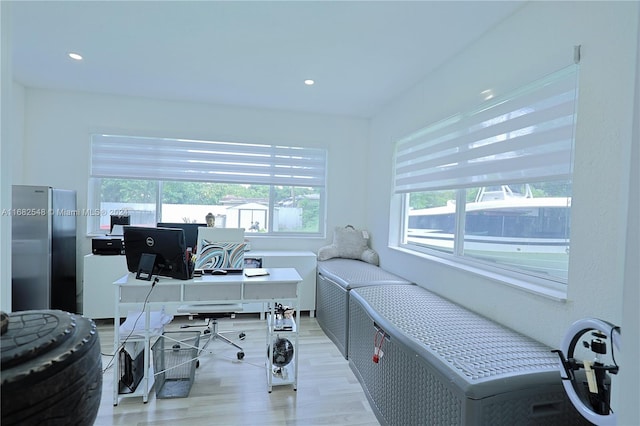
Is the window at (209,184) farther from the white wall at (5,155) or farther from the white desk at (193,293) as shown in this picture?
the white wall at (5,155)

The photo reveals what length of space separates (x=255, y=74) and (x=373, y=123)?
1830 millimetres

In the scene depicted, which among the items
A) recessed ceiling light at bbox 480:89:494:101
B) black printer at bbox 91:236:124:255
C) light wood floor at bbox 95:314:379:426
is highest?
recessed ceiling light at bbox 480:89:494:101

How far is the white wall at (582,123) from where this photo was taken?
53.0 inches

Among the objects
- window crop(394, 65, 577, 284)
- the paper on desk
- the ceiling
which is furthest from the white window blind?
the paper on desk

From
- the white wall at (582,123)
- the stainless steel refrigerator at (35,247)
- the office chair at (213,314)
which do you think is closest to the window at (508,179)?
the white wall at (582,123)

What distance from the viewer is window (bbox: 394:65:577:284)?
5.56ft

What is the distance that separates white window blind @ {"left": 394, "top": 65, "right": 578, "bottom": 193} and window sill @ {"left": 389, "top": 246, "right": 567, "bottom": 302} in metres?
0.61

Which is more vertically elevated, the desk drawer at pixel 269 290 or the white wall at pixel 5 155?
the white wall at pixel 5 155

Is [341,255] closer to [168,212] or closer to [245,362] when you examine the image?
[245,362]

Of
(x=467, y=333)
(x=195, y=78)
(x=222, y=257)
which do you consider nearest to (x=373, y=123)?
(x=195, y=78)

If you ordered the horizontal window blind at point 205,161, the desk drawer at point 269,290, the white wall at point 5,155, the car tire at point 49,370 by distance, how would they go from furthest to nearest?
the horizontal window blind at point 205,161 → the desk drawer at point 269,290 → the white wall at point 5,155 → the car tire at point 49,370

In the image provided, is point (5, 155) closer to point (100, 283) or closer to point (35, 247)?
point (35, 247)

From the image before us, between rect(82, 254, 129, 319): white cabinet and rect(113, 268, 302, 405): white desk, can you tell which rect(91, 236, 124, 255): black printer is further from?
rect(113, 268, 302, 405): white desk

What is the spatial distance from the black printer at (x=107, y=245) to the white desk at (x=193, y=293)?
1432 mm
